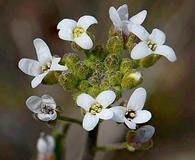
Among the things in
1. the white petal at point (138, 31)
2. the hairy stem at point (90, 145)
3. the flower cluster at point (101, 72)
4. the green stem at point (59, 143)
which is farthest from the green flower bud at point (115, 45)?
the green stem at point (59, 143)

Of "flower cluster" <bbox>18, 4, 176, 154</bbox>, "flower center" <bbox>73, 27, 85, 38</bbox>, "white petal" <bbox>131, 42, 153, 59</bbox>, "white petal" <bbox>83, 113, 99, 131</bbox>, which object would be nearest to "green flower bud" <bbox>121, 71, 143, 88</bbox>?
"flower cluster" <bbox>18, 4, 176, 154</bbox>

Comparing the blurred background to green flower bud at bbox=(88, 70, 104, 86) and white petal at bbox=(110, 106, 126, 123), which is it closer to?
green flower bud at bbox=(88, 70, 104, 86)

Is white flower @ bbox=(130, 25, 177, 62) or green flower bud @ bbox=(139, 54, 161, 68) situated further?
green flower bud @ bbox=(139, 54, 161, 68)

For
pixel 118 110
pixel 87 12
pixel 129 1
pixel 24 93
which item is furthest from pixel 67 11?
pixel 118 110

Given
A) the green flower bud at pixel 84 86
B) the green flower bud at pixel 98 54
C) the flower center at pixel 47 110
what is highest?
the green flower bud at pixel 98 54

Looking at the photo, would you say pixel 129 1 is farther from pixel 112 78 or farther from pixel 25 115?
pixel 112 78

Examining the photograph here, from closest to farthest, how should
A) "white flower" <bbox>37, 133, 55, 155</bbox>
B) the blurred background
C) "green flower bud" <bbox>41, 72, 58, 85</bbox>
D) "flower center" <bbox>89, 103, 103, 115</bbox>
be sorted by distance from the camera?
"flower center" <bbox>89, 103, 103, 115</bbox> < "green flower bud" <bbox>41, 72, 58, 85</bbox> < "white flower" <bbox>37, 133, 55, 155</bbox> < the blurred background

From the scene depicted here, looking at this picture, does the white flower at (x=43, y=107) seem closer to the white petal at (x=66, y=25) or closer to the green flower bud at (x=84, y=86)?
the green flower bud at (x=84, y=86)
